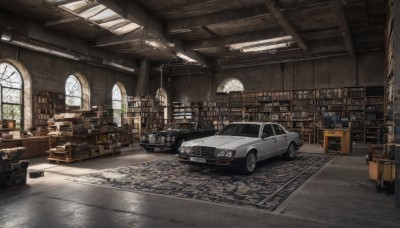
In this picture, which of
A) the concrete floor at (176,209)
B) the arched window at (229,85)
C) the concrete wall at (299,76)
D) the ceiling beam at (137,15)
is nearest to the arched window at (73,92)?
the ceiling beam at (137,15)

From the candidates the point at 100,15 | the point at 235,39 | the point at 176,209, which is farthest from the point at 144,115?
the point at 176,209

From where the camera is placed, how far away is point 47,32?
10898 mm

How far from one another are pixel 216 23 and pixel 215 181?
20.7 ft

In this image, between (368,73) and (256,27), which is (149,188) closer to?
(256,27)

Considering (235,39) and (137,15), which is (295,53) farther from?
(137,15)

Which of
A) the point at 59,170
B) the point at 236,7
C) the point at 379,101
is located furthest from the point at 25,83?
the point at 379,101

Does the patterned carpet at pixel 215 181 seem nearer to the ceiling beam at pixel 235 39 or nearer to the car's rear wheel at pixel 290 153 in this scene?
the car's rear wheel at pixel 290 153

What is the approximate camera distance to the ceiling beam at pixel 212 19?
9.15m

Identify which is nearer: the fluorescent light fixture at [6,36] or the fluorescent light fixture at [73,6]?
the fluorescent light fixture at [73,6]

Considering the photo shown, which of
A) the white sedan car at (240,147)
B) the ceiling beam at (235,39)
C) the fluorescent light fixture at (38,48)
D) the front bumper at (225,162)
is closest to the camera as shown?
the front bumper at (225,162)

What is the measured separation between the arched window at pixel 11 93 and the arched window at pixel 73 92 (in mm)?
2268

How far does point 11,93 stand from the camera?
1124 centimetres

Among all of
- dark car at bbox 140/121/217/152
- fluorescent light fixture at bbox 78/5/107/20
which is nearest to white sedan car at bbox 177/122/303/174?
dark car at bbox 140/121/217/152

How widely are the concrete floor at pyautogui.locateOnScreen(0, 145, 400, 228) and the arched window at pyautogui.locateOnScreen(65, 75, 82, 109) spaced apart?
910cm
